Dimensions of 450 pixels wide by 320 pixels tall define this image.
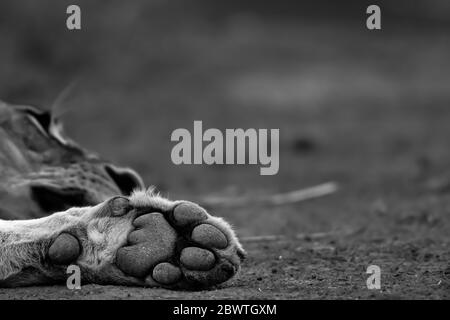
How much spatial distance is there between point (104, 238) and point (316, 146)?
7.39 metres

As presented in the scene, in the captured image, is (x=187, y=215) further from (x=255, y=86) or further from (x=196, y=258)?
(x=255, y=86)

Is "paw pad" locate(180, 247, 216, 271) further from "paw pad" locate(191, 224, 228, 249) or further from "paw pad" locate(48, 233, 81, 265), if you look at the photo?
"paw pad" locate(48, 233, 81, 265)

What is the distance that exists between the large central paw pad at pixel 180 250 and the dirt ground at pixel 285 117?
7 cm

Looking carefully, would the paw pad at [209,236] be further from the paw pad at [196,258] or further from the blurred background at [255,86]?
the blurred background at [255,86]

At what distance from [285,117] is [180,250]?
9063 millimetres

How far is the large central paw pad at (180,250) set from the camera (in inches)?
119

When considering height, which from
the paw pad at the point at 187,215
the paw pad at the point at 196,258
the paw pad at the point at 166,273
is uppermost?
the paw pad at the point at 187,215

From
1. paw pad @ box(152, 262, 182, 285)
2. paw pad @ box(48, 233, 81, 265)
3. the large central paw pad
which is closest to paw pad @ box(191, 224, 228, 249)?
the large central paw pad

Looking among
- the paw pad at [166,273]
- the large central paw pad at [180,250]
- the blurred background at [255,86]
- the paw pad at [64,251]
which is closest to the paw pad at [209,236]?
the large central paw pad at [180,250]

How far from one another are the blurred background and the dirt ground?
2 centimetres

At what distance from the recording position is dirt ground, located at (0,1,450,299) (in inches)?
155

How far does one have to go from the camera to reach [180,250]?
9.96 feet

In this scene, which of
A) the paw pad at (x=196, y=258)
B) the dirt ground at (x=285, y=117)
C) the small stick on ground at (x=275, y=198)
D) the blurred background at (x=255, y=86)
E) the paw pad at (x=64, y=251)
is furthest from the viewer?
the blurred background at (x=255, y=86)

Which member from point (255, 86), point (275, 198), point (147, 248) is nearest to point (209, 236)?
point (147, 248)
